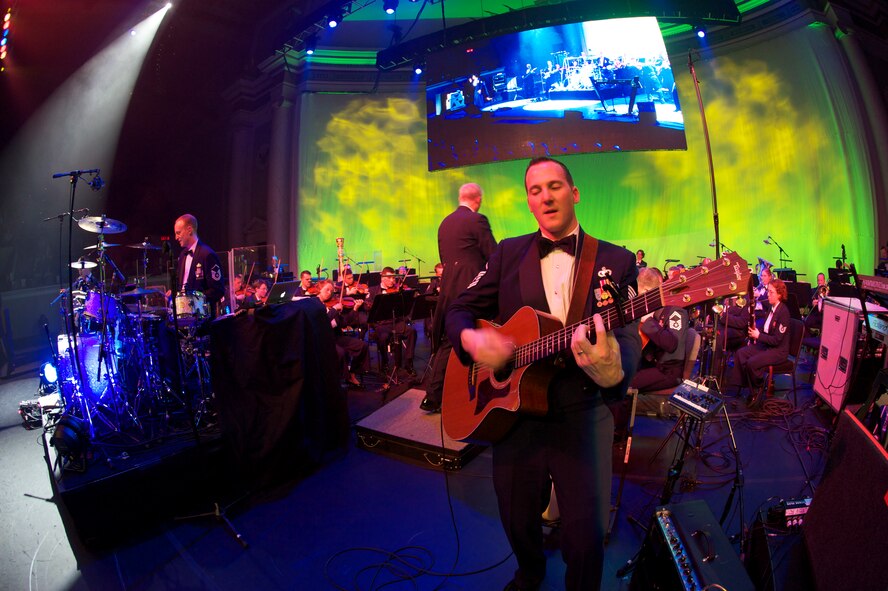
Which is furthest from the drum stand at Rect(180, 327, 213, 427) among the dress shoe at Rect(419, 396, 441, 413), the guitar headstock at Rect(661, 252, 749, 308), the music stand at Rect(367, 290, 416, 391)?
the guitar headstock at Rect(661, 252, 749, 308)

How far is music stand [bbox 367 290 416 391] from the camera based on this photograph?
668cm

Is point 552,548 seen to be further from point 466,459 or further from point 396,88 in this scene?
point 396,88

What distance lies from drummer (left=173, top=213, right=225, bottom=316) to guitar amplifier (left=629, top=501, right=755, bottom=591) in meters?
4.63

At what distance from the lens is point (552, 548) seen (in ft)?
10.3

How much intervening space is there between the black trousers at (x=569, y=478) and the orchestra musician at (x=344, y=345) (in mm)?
5136

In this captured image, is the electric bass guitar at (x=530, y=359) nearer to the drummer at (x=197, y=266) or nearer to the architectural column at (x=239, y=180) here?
the drummer at (x=197, y=266)

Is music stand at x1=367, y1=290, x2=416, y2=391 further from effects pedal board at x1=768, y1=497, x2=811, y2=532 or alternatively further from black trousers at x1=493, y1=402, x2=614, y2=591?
effects pedal board at x1=768, y1=497, x2=811, y2=532

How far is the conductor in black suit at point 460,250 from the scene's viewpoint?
487 centimetres

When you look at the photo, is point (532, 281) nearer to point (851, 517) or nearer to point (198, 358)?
point (851, 517)

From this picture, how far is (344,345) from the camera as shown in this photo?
721 cm

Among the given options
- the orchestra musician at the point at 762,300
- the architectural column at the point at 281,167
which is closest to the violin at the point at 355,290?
the orchestra musician at the point at 762,300

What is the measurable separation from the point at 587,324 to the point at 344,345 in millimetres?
5814

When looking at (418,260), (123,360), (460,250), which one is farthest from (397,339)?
(418,260)

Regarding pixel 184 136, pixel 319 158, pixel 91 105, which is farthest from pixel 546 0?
pixel 91 105
